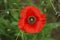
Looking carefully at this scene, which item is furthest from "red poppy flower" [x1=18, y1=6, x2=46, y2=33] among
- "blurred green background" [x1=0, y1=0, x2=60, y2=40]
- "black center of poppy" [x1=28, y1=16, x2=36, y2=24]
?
"blurred green background" [x1=0, y1=0, x2=60, y2=40]

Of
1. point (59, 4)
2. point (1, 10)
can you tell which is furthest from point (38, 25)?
point (59, 4)

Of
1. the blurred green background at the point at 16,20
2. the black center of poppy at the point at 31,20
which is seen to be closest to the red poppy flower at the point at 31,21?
the black center of poppy at the point at 31,20

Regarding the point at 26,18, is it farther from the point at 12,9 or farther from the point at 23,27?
the point at 12,9

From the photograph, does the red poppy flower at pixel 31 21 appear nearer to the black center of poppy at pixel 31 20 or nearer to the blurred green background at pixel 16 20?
the black center of poppy at pixel 31 20

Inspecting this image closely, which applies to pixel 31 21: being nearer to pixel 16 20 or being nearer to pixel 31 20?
pixel 31 20

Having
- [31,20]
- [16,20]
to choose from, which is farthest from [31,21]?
[16,20]

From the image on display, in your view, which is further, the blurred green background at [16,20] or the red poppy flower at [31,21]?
the blurred green background at [16,20]

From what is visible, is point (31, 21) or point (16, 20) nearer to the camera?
point (31, 21)
